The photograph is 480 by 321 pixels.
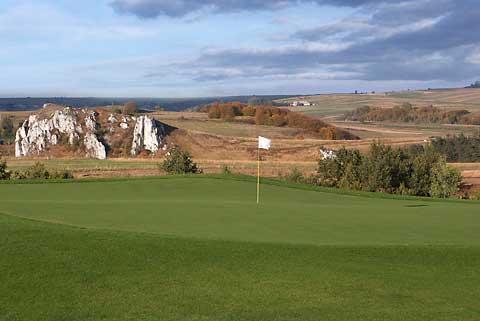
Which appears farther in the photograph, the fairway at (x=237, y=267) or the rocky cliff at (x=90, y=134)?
the rocky cliff at (x=90, y=134)

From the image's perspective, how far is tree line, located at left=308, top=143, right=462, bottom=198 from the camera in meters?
28.4

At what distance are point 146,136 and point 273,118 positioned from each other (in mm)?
22044

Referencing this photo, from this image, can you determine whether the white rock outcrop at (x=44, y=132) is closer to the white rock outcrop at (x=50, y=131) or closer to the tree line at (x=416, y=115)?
the white rock outcrop at (x=50, y=131)

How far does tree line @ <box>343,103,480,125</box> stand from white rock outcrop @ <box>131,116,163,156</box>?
51.6 metres

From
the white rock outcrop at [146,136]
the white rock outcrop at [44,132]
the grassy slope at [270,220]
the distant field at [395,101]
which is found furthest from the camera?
the distant field at [395,101]

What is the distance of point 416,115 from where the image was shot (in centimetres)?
10288

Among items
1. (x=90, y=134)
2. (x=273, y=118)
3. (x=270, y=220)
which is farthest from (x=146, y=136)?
(x=270, y=220)

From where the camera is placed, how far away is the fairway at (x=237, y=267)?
5.83 metres

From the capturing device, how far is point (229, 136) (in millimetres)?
65375

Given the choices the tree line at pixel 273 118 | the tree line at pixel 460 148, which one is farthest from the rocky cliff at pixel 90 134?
the tree line at pixel 460 148

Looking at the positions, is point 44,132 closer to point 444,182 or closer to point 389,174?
point 389,174

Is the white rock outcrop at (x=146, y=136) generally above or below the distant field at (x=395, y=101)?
below

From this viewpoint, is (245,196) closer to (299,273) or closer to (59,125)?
(299,273)

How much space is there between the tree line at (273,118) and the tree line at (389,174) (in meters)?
42.2
